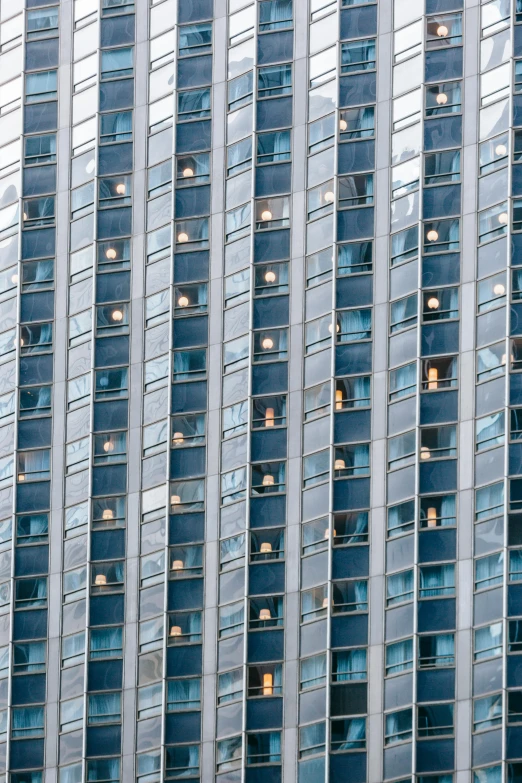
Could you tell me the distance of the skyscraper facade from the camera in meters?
110

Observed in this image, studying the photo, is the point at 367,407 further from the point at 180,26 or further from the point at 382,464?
the point at 180,26

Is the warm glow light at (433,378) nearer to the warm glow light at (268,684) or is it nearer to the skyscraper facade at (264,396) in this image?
the skyscraper facade at (264,396)

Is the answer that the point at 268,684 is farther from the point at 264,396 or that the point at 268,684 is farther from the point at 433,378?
the point at 433,378

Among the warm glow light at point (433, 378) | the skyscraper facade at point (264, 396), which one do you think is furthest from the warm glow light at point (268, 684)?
the warm glow light at point (433, 378)

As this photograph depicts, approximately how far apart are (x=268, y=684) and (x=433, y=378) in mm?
14750

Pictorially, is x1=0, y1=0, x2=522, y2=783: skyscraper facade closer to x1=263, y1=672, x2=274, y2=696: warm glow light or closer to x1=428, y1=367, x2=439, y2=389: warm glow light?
x1=263, y1=672, x2=274, y2=696: warm glow light

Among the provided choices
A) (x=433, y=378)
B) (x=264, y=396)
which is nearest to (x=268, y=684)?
(x=264, y=396)

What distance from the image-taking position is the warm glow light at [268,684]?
112125mm

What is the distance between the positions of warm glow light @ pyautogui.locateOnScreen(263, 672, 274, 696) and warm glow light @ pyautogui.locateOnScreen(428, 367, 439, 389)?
14.0 meters

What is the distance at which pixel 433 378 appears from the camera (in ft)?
369

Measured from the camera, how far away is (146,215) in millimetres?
122250

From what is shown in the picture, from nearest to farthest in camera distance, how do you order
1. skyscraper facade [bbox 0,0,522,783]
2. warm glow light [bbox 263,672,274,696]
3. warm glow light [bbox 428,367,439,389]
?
skyscraper facade [bbox 0,0,522,783] < warm glow light [bbox 263,672,274,696] < warm glow light [bbox 428,367,439,389]

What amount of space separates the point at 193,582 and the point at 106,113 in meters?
23.6

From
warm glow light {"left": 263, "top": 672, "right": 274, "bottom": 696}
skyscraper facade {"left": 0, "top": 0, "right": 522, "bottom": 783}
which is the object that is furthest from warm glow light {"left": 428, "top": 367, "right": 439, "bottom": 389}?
warm glow light {"left": 263, "top": 672, "right": 274, "bottom": 696}
